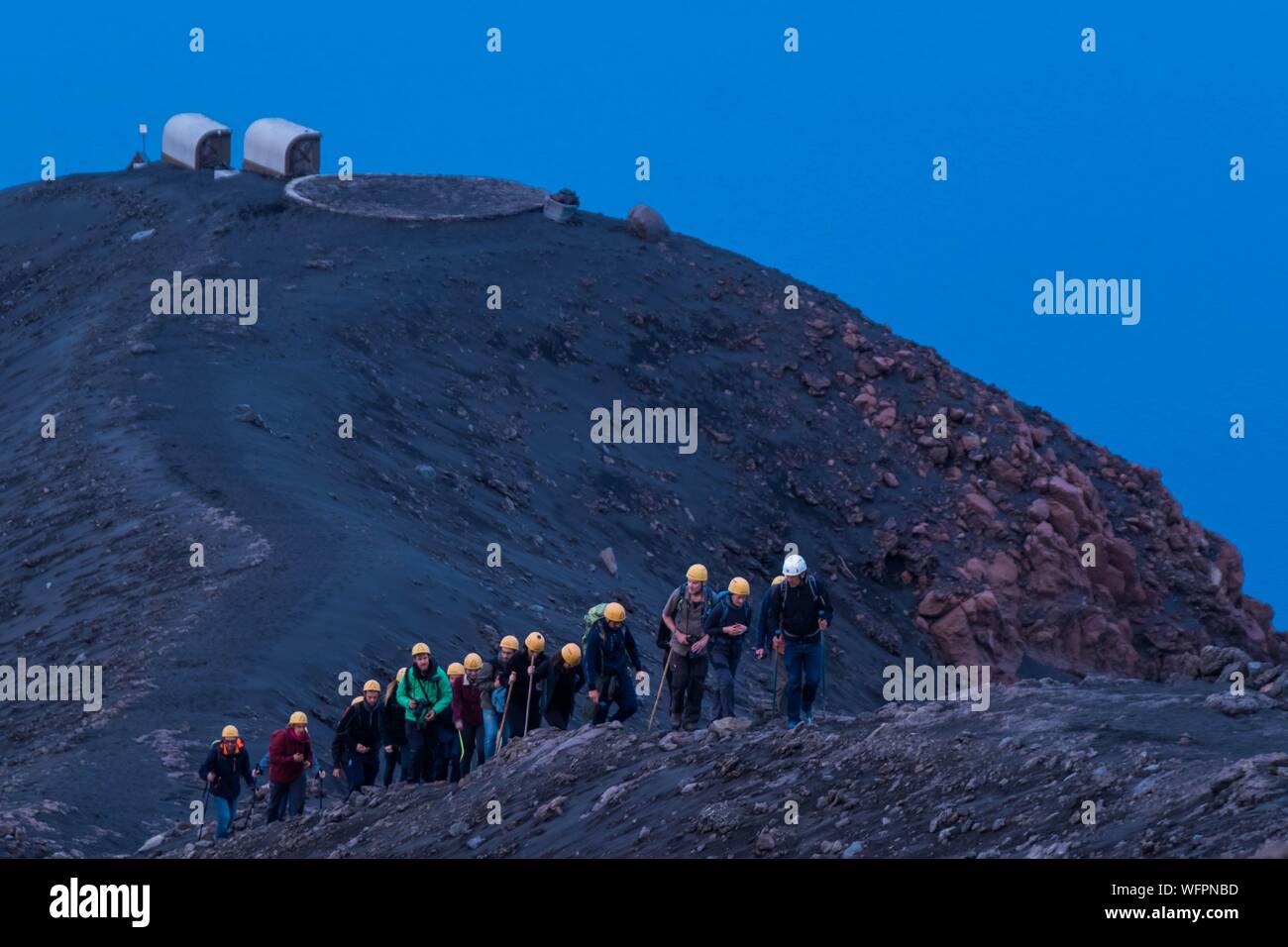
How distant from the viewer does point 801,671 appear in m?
22.6

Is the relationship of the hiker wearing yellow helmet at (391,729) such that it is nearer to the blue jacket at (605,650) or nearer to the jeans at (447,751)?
the jeans at (447,751)

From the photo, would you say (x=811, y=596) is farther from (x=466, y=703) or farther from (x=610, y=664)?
(x=466, y=703)

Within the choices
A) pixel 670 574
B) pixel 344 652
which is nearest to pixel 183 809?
pixel 344 652

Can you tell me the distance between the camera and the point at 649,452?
4581 centimetres

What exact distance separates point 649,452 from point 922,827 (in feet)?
95.3

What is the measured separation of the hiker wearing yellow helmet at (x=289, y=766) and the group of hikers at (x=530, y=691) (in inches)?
0.4

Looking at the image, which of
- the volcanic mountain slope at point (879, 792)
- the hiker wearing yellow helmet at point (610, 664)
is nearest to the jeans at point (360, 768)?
the volcanic mountain slope at point (879, 792)

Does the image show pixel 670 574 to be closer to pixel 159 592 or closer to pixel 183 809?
pixel 159 592

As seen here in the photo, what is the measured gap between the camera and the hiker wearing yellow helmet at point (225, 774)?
2280 centimetres

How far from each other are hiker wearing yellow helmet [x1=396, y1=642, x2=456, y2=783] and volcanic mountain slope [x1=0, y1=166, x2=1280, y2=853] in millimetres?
3244
